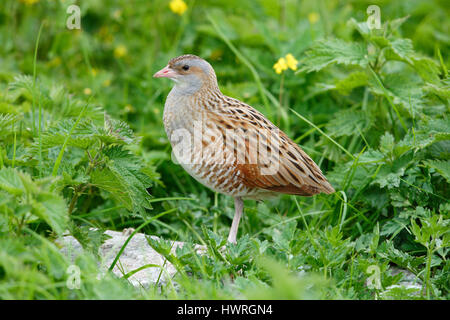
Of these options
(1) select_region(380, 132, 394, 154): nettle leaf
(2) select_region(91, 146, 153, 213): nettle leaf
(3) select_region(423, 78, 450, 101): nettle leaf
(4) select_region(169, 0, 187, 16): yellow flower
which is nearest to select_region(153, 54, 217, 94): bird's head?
(2) select_region(91, 146, 153, 213): nettle leaf

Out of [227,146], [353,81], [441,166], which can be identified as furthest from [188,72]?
[441,166]

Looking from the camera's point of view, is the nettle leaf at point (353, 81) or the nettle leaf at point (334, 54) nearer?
the nettle leaf at point (334, 54)

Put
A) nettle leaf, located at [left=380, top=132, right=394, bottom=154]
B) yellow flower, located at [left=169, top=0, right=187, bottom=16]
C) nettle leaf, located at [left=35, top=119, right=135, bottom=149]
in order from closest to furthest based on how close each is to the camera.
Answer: nettle leaf, located at [left=35, top=119, right=135, bottom=149]
nettle leaf, located at [left=380, top=132, right=394, bottom=154]
yellow flower, located at [left=169, top=0, right=187, bottom=16]

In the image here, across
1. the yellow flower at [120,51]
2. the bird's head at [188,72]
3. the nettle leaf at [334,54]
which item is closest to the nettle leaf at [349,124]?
the nettle leaf at [334,54]

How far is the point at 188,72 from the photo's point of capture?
421cm

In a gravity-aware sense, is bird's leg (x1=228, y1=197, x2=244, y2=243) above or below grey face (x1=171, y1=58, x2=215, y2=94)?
below

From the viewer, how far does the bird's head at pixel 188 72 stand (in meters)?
4.20

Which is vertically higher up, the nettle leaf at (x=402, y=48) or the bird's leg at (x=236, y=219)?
the nettle leaf at (x=402, y=48)

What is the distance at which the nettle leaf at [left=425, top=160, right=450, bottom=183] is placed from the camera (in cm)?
391

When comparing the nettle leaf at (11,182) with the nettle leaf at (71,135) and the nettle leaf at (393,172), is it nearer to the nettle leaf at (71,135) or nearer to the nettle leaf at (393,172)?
the nettle leaf at (71,135)

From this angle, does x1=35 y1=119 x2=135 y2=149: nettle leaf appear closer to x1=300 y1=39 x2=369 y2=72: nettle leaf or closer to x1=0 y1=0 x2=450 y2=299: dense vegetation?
x1=0 y1=0 x2=450 y2=299: dense vegetation

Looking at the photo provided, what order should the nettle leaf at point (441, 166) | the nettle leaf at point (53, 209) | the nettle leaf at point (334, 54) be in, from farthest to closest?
the nettle leaf at point (334, 54) → the nettle leaf at point (441, 166) → the nettle leaf at point (53, 209)

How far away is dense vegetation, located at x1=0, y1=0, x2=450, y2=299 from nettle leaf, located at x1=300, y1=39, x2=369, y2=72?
0.02m

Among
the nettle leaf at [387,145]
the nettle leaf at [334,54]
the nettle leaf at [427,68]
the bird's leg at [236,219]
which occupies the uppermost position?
the nettle leaf at [334,54]
